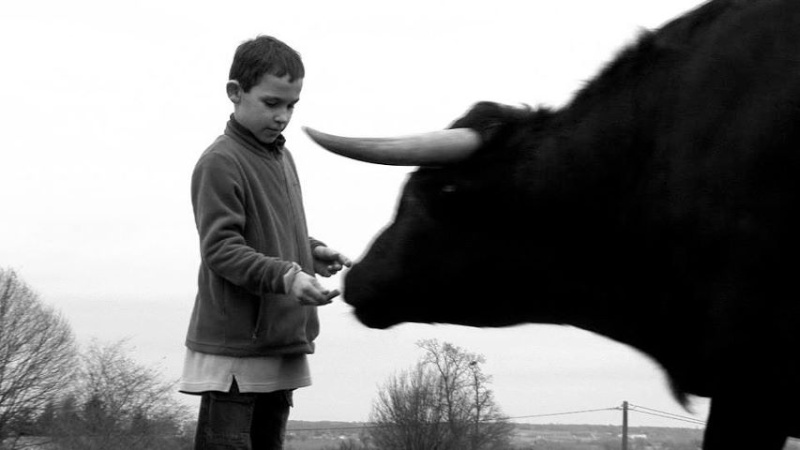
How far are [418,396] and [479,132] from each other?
36.8 m

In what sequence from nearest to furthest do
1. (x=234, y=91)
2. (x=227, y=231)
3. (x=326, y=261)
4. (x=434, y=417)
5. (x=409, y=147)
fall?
(x=409, y=147), (x=227, y=231), (x=234, y=91), (x=326, y=261), (x=434, y=417)

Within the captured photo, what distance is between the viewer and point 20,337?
56.8m

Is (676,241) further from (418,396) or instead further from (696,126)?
(418,396)

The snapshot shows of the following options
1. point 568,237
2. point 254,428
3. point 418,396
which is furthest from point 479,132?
point 418,396

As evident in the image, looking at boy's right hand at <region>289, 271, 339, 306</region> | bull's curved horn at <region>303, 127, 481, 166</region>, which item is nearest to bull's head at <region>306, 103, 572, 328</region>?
bull's curved horn at <region>303, 127, 481, 166</region>

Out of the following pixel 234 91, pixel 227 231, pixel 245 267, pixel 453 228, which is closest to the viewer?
pixel 453 228

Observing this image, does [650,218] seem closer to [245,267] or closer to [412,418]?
[245,267]

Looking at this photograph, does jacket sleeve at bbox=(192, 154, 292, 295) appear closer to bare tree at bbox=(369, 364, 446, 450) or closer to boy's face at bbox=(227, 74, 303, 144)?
boy's face at bbox=(227, 74, 303, 144)

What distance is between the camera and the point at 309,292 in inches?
192

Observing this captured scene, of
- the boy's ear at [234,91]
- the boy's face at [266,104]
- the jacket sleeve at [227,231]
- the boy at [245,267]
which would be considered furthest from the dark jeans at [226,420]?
the boy's ear at [234,91]

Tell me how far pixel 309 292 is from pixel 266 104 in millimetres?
767

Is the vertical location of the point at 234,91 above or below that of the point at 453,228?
above

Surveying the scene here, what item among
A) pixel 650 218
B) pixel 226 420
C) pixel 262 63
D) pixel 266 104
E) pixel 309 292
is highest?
pixel 262 63

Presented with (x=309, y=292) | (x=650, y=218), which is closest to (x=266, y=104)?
(x=309, y=292)
